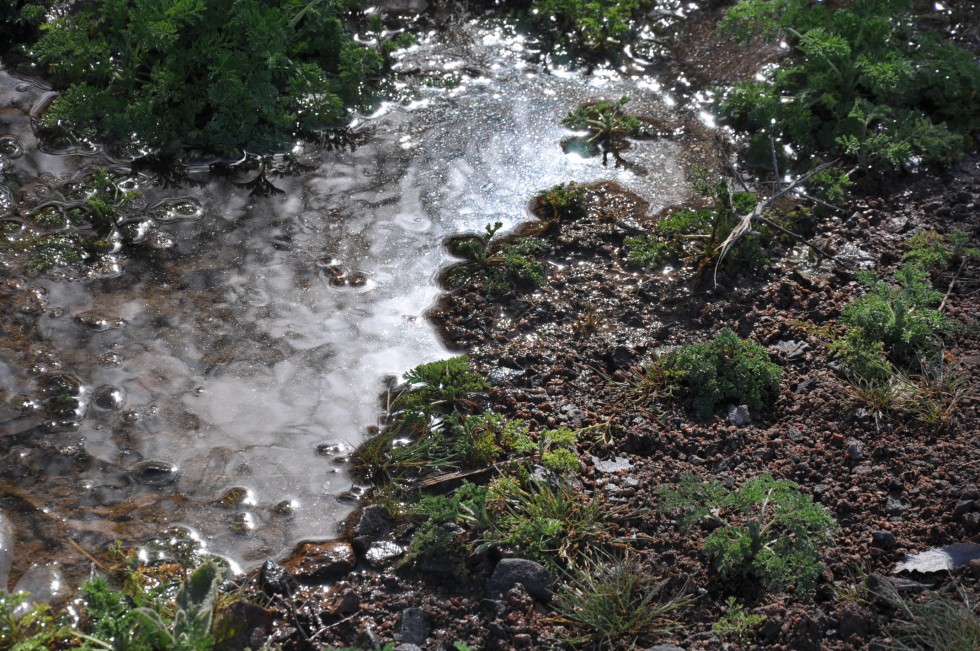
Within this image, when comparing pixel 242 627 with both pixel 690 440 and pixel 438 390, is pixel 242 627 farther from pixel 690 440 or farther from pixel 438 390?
pixel 690 440

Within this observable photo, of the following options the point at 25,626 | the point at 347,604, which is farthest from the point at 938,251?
the point at 25,626

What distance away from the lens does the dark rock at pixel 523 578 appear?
351 cm

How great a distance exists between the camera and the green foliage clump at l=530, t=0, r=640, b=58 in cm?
642

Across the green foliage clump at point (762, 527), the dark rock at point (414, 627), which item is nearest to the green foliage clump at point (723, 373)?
the green foliage clump at point (762, 527)

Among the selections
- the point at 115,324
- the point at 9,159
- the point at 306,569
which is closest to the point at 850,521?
the point at 306,569

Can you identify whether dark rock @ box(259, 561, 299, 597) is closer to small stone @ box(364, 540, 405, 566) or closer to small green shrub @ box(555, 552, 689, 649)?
small stone @ box(364, 540, 405, 566)

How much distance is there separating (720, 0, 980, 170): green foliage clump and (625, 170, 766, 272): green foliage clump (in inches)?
34.0

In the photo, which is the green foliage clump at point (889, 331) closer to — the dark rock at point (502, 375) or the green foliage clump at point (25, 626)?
the dark rock at point (502, 375)

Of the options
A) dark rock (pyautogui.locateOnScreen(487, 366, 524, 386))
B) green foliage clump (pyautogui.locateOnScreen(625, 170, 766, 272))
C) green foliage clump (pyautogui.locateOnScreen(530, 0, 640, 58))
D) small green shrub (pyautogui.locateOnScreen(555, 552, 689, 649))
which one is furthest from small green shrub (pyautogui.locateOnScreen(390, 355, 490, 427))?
green foliage clump (pyautogui.locateOnScreen(530, 0, 640, 58))

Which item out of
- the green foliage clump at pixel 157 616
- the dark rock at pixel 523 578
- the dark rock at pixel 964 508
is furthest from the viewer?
the dark rock at pixel 964 508

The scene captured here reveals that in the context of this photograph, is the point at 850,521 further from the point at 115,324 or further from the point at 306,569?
the point at 115,324

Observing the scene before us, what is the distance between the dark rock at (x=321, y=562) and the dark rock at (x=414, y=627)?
0.35 metres

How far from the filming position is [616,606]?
3.36m

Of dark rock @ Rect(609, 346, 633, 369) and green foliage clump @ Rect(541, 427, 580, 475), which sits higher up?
dark rock @ Rect(609, 346, 633, 369)
